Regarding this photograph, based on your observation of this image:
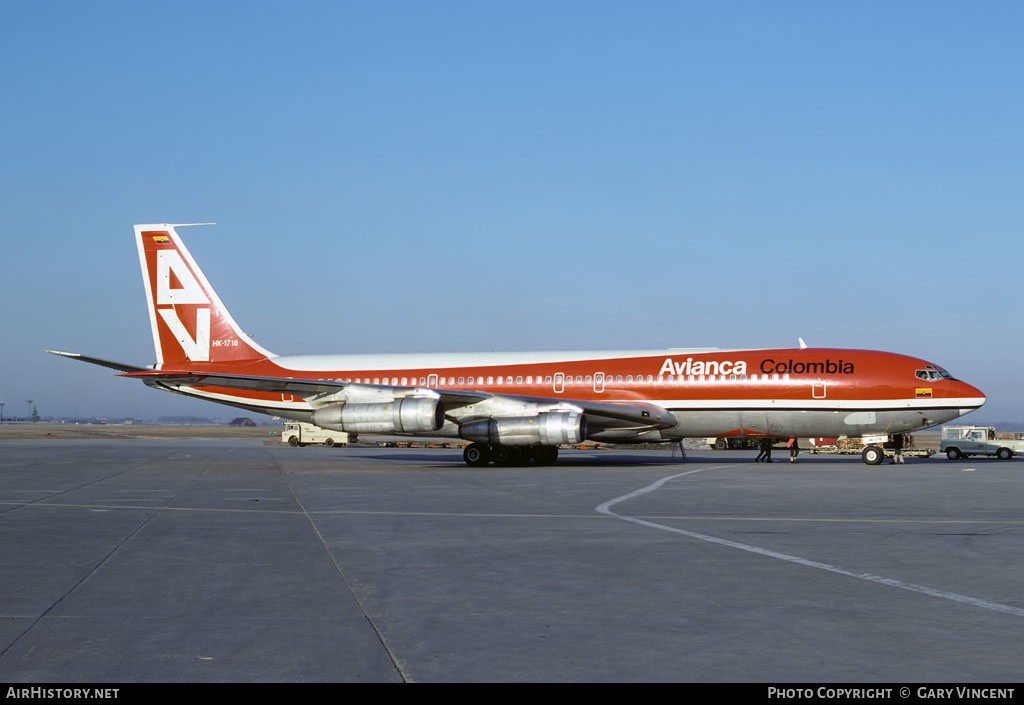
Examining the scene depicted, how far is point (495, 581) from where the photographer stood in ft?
30.9

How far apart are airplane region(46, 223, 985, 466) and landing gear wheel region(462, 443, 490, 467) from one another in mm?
37

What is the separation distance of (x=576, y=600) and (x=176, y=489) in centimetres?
1589

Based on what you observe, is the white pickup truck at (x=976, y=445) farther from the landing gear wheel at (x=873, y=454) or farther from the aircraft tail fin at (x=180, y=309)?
the aircraft tail fin at (x=180, y=309)

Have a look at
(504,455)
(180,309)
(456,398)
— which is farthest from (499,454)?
(180,309)

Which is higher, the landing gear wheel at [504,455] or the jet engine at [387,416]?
the jet engine at [387,416]

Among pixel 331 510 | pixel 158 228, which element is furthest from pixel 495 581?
pixel 158 228

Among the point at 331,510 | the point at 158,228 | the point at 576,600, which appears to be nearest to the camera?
the point at 576,600

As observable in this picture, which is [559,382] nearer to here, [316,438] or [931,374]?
[931,374]

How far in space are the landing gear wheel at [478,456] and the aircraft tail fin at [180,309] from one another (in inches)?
440

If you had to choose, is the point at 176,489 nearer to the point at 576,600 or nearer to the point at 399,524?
the point at 399,524

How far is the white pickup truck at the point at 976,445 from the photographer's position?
164 ft

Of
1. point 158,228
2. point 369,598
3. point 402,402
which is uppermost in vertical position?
point 158,228

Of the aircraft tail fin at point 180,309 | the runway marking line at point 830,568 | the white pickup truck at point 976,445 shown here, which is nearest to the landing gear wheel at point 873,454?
the white pickup truck at point 976,445

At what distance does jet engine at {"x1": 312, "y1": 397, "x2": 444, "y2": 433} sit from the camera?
104ft
